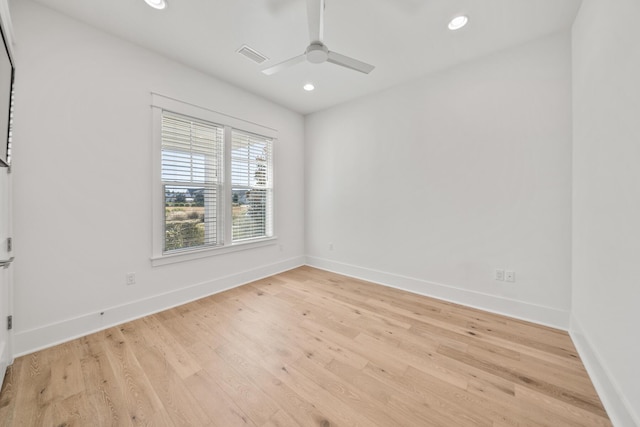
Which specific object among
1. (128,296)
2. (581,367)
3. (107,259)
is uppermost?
(107,259)

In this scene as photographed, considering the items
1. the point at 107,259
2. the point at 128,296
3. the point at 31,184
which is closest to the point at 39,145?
the point at 31,184

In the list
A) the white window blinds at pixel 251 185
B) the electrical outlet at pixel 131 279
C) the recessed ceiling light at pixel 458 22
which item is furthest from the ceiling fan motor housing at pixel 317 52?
the electrical outlet at pixel 131 279

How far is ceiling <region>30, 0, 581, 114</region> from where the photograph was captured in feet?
6.34

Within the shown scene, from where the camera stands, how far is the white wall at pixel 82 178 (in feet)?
6.14

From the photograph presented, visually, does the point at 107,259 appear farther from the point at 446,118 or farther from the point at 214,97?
the point at 446,118

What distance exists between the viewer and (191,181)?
113 inches

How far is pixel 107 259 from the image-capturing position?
2254mm

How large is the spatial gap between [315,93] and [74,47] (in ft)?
8.34

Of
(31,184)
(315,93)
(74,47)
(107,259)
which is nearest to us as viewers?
(31,184)

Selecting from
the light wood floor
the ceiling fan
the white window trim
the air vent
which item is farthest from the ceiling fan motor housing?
the light wood floor

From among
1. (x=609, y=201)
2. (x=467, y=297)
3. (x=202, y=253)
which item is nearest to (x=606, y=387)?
(x=609, y=201)

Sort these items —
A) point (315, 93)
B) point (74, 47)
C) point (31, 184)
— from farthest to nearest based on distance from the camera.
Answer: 1. point (315, 93)
2. point (74, 47)
3. point (31, 184)

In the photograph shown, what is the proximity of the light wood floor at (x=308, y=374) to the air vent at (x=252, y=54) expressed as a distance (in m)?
2.80

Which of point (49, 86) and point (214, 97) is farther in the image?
point (214, 97)
